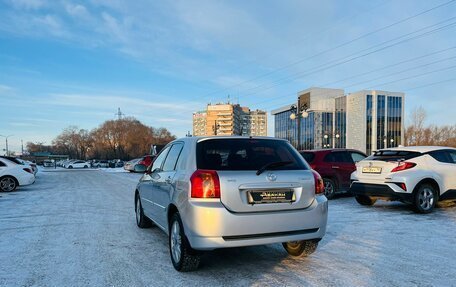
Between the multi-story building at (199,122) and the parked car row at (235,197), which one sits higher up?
the multi-story building at (199,122)

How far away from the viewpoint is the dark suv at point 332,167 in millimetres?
10500

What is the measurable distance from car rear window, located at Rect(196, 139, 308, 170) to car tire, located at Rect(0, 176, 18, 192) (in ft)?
42.3

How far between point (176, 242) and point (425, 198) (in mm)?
6271

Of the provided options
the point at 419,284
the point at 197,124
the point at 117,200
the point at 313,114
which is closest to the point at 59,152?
the point at 197,124

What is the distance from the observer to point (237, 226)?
12.6 feet

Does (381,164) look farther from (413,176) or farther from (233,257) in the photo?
(233,257)

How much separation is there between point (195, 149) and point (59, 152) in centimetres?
15321

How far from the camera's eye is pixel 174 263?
14.5 ft

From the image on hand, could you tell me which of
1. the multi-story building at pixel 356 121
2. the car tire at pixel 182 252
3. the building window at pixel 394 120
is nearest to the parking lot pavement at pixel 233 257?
the car tire at pixel 182 252

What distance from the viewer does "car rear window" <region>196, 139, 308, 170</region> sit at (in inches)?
163

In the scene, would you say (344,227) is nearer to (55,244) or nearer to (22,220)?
(55,244)

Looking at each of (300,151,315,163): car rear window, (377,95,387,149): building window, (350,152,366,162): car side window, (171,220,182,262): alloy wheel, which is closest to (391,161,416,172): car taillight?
(300,151,315,163): car rear window

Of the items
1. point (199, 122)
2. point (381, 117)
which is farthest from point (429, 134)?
point (199, 122)

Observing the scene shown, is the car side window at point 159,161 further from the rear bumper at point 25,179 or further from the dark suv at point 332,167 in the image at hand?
the rear bumper at point 25,179
